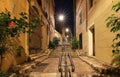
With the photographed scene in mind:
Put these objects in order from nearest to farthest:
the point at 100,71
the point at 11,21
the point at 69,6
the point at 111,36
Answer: the point at 11,21
the point at 100,71
the point at 111,36
the point at 69,6

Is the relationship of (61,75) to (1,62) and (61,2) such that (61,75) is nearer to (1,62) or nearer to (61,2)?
(1,62)

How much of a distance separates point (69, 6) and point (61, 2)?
1853 mm

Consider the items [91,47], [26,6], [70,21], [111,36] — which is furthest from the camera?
[70,21]

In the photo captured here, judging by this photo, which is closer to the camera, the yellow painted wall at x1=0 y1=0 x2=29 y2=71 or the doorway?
the yellow painted wall at x1=0 y1=0 x2=29 y2=71

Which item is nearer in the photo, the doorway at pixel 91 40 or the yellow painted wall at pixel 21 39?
the yellow painted wall at pixel 21 39

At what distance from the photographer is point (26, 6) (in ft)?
30.4

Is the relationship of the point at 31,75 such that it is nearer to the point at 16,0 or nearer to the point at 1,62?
the point at 1,62

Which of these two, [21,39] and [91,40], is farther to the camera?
[91,40]

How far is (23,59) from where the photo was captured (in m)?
8.52

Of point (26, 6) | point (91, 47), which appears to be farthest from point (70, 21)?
point (26, 6)

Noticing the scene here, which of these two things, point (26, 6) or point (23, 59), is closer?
point (23, 59)

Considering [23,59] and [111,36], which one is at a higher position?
[111,36]

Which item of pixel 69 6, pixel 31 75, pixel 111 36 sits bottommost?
pixel 31 75

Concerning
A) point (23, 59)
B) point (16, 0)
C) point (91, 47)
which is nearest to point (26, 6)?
point (16, 0)
